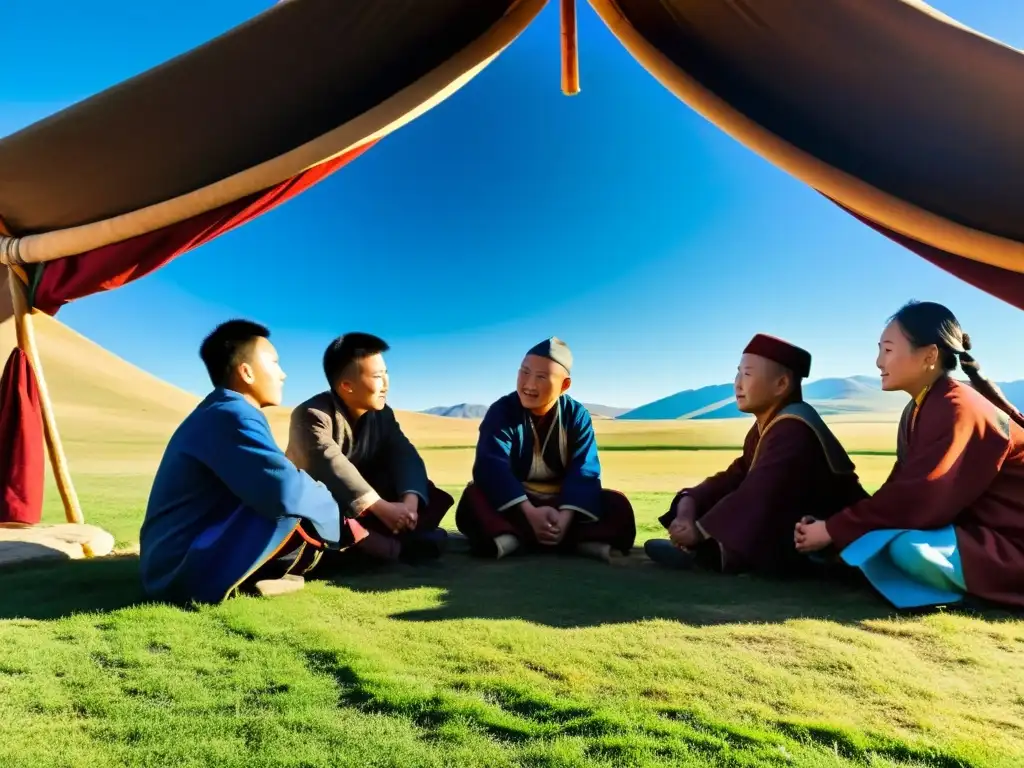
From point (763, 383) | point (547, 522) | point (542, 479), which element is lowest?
point (547, 522)

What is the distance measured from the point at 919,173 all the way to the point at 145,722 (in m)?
3.66

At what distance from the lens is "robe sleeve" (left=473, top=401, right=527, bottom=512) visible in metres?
3.92

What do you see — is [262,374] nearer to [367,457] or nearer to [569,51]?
[367,457]

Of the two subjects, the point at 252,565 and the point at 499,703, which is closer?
the point at 499,703

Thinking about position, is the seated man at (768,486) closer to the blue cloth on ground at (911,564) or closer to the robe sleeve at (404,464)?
the blue cloth on ground at (911,564)

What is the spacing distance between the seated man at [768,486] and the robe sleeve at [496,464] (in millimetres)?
857

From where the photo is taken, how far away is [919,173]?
3230mm

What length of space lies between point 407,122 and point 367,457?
192cm

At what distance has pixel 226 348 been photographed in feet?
9.99

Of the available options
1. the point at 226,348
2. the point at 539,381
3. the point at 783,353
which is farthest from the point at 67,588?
the point at 783,353

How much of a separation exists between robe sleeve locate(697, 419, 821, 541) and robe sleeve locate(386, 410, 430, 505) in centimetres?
153

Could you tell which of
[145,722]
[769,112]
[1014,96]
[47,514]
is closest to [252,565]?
[145,722]

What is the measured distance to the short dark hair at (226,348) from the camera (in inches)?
120

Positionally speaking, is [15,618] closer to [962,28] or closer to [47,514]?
[47,514]
